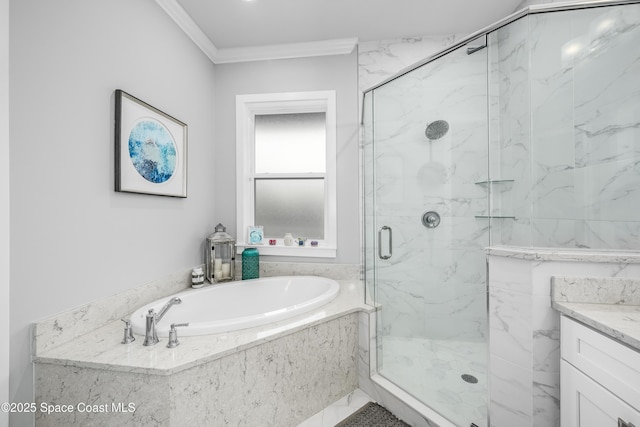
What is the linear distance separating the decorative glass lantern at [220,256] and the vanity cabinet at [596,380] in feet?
6.90

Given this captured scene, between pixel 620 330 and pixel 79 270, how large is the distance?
2.14 metres

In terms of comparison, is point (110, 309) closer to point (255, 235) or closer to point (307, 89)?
point (255, 235)

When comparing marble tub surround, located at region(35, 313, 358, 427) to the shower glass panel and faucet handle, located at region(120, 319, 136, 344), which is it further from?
the shower glass panel

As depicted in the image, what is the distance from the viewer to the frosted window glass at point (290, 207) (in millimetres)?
2490

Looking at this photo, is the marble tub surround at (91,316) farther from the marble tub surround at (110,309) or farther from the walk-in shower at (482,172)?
the walk-in shower at (482,172)

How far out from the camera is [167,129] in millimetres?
1772

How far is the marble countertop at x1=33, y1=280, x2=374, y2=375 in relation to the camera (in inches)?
39.9

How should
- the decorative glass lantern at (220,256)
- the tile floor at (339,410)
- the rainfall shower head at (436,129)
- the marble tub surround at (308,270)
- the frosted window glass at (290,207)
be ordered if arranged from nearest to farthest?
1. the tile floor at (339,410)
2. the rainfall shower head at (436,129)
3. the decorative glass lantern at (220,256)
4. the marble tub surround at (308,270)
5. the frosted window glass at (290,207)

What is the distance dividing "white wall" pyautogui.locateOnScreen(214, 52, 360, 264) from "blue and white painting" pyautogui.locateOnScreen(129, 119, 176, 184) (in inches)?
24.9

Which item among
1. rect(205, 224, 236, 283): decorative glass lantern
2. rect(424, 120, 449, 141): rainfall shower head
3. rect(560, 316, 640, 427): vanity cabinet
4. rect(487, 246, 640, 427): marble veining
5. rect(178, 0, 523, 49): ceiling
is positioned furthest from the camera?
rect(205, 224, 236, 283): decorative glass lantern

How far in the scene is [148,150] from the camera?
1.61 metres

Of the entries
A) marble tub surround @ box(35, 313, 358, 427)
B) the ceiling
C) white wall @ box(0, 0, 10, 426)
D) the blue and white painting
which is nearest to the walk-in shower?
marble tub surround @ box(35, 313, 358, 427)

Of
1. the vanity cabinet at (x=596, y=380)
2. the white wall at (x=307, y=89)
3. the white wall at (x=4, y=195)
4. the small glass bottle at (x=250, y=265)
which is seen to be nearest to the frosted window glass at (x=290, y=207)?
the white wall at (x=307, y=89)

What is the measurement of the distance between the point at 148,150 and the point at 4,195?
0.72m
